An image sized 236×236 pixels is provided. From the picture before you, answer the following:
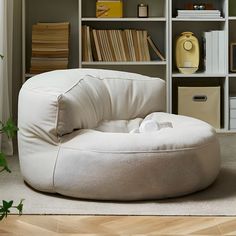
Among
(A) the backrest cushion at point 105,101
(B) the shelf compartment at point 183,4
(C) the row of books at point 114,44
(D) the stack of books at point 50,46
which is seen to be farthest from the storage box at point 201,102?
(A) the backrest cushion at point 105,101

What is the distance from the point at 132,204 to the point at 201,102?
2186 mm

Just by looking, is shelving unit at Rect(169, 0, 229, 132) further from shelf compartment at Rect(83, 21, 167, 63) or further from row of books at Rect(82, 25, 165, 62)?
row of books at Rect(82, 25, 165, 62)

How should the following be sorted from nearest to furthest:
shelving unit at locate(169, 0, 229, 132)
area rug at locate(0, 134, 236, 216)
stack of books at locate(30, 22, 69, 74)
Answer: area rug at locate(0, 134, 236, 216) < stack of books at locate(30, 22, 69, 74) < shelving unit at locate(169, 0, 229, 132)

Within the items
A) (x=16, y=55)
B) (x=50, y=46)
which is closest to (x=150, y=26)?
(x=50, y=46)

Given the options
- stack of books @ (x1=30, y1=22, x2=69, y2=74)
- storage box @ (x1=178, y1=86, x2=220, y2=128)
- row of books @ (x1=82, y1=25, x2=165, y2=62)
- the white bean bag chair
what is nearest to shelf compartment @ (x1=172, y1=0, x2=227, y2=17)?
row of books @ (x1=82, y1=25, x2=165, y2=62)

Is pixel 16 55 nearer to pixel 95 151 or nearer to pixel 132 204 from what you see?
pixel 95 151

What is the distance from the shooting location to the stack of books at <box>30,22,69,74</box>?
4.81 metres

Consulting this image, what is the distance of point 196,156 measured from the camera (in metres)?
3.05

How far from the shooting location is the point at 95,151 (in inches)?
118

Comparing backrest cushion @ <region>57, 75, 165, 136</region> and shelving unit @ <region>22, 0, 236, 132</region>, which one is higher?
shelving unit @ <region>22, 0, 236, 132</region>

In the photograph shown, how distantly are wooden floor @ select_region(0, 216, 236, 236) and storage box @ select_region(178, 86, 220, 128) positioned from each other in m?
2.32

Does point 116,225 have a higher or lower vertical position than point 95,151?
lower

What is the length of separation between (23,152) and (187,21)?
237cm

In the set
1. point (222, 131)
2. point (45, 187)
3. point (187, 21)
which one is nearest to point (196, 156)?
point (45, 187)
